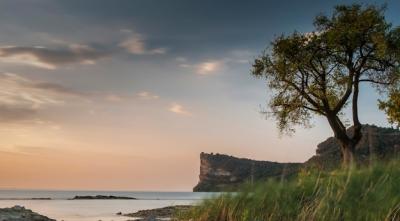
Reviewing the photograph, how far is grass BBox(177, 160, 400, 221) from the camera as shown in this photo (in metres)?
13.6

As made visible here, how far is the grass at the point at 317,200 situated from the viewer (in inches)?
534

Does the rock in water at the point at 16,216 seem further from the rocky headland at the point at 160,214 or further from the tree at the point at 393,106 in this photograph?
the tree at the point at 393,106

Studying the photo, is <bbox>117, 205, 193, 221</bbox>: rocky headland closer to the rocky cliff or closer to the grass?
the rocky cliff

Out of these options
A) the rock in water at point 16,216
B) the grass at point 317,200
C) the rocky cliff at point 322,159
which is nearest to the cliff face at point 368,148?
the rocky cliff at point 322,159

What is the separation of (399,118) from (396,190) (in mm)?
33351

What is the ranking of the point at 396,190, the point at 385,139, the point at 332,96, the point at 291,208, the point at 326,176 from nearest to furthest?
the point at 396,190
the point at 291,208
the point at 326,176
the point at 385,139
the point at 332,96

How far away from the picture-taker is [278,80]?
154 feet

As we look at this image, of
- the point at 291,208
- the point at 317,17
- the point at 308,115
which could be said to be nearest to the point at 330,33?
the point at 317,17

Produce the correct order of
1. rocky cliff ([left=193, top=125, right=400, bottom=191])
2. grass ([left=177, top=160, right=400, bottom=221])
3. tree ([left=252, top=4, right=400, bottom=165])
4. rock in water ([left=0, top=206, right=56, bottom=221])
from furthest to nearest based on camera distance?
tree ([left=252, top=4, right=400, bottom=165])
rock in water ([left=0, top=206, right=56, bottom=221])
rocky cliff ([left=193, top=125, right=400, bottom=191])
grass ([left=177, top=160, right=400, bottom=221])

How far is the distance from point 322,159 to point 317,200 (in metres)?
21.0

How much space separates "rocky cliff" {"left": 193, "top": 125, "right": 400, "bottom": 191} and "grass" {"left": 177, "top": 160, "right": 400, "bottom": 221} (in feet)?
1.90

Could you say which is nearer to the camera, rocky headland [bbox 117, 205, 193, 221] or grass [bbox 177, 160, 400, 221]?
grass [bbox 177, 160, 400, 221]

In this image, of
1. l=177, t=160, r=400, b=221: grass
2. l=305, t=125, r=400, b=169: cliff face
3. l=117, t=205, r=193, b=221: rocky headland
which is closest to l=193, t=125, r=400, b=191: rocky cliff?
l=305, t=125, r=400, b=169: cliff face

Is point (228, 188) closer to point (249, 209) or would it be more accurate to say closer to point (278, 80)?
point (249, 209)
